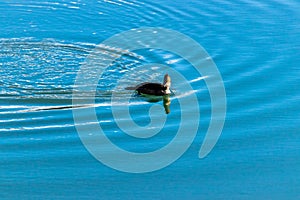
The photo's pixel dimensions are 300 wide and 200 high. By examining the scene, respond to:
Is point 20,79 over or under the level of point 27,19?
under

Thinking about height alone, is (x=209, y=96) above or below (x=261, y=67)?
below

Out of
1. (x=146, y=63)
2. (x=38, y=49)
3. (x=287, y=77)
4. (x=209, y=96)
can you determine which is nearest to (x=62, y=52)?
(x=38, y=49)

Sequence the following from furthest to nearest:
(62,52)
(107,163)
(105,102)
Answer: (62,52), (105,102), (107,163)

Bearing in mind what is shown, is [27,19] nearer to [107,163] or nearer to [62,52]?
[62,52]

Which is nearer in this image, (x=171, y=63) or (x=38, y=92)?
(x=38, y=92)

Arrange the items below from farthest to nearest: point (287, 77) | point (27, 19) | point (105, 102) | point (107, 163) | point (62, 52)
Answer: point (27, 19), point (62, 52), point (287, 77), point (105, 102), point (107, 163)

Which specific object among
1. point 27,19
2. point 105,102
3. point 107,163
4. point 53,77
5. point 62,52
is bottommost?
point 107,163

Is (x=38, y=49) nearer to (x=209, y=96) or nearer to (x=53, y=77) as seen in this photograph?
(x=53, y=77)

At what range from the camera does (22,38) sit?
13773mm

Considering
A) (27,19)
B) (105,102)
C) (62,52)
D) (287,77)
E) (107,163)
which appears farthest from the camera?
(27,19)

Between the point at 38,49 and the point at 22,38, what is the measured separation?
60 centimetres

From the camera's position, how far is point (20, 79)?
40.0 ft

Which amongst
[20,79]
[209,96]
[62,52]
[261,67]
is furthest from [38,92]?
[261,67]

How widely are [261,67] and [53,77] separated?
3182 mm
